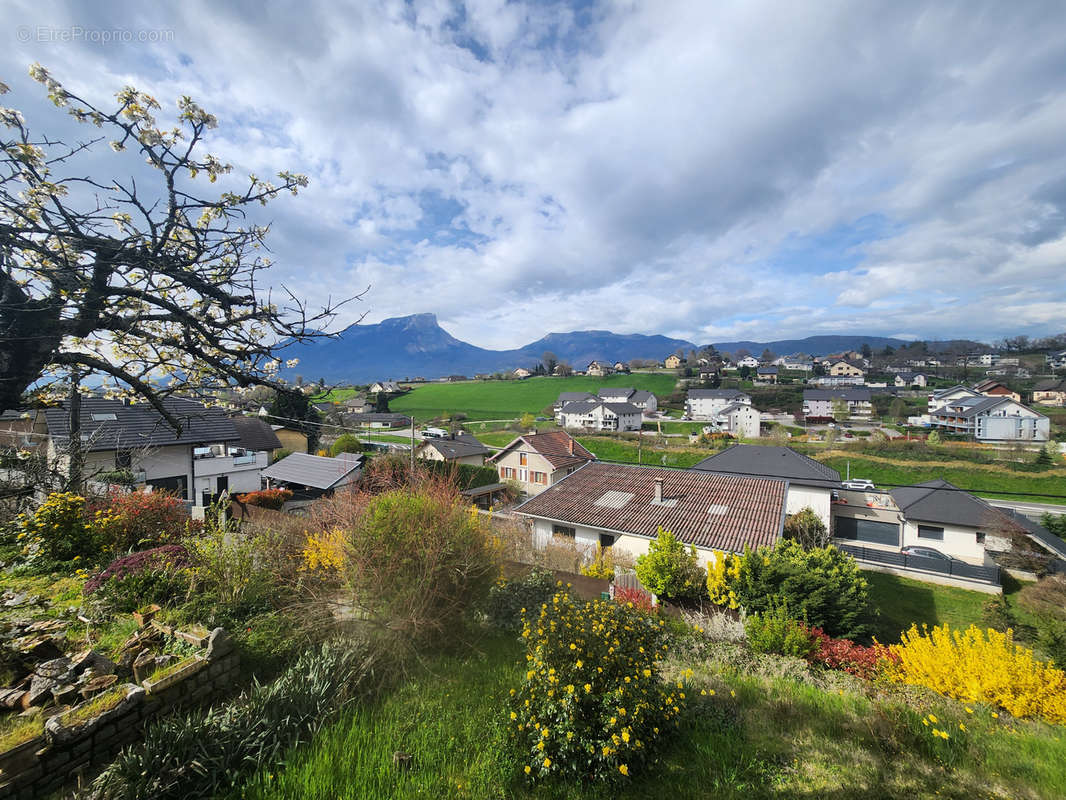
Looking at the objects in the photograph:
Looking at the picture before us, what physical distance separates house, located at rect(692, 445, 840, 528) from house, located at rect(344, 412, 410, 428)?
44.9 metres

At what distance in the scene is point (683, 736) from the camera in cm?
379

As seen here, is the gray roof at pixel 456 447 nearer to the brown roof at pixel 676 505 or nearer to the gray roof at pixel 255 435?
the gray roof at pixel 255 435

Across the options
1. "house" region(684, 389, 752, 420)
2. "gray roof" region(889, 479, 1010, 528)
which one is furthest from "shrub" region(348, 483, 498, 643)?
"house" region(684, 389, 752, 420)

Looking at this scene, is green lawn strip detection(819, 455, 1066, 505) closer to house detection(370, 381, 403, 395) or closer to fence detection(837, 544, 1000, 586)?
fence detection(837, 544, 1000, 586)

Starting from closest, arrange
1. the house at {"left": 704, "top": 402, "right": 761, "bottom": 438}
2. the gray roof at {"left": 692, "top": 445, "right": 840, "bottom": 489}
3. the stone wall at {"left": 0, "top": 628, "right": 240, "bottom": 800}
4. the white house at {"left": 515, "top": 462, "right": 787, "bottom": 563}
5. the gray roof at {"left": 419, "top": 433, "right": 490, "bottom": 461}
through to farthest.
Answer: the stone wall at {"left": 0, "top": 628, "right": 240, "bottom": 800} → the white house at {"left": 515, "top": 462, "right": 787, "bottom": 563} → the gray roof at {"left": 692, "top": 445, "right": 840, "bottom": 489} → the gray roof at {"left": 419, "top": 433, "right": 490, "bottom": 461} → the house at {"left": 704, "top": 402, "right": 761, "bottom": 438}

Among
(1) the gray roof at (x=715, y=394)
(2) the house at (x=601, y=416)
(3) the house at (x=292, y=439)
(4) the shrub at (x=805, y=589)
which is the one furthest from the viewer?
(1) the gray roof at (x=715, y=394)

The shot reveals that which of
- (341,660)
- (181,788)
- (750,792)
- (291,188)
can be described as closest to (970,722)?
(750,792)

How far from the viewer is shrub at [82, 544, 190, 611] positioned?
5.21 m

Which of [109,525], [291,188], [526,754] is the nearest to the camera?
[526,754]

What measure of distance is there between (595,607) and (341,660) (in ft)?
8.88

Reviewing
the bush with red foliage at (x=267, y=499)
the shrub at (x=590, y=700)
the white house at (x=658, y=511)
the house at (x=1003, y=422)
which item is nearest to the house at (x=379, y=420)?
the bush with red foliage at (x=267, y=499)

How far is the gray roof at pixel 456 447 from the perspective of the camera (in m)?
32.3

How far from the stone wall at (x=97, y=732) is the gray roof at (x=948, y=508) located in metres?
29.8

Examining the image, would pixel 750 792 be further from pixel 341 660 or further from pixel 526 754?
pixel 341 660
